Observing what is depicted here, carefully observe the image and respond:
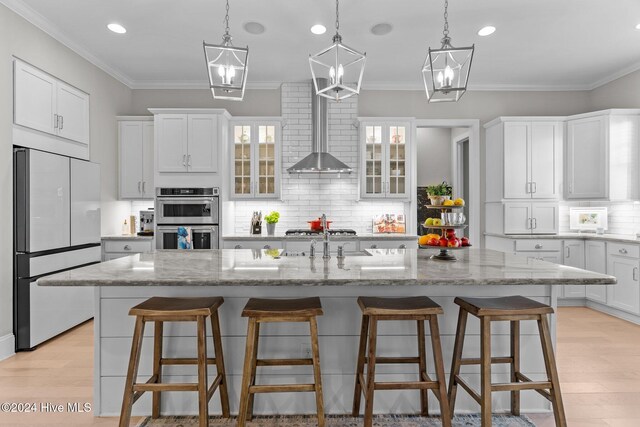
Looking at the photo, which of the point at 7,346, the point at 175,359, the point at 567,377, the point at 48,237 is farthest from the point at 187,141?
the point at 567,377

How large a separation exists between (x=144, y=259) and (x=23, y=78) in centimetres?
229

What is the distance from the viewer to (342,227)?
553 centimetres

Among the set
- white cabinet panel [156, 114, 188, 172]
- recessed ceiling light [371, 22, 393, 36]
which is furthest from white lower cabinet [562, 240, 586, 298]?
white cabinet panel [156, 114, 188, 172]

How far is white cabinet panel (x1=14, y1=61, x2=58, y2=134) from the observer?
3459mm

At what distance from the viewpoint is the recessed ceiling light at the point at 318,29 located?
12.4 feet

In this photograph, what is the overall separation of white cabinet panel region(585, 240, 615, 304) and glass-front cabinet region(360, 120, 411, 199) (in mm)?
2344

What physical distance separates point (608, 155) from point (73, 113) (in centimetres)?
624

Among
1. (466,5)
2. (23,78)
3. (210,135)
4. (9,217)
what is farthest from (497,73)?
(9,217)

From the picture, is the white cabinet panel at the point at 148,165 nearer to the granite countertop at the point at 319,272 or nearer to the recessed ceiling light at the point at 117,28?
the recessed ceiling light at the point at 117,28

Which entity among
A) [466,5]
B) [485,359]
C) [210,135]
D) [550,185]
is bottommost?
[485,359]

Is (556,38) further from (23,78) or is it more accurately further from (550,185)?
(23,78)

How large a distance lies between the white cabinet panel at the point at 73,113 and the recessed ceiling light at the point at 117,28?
80cm

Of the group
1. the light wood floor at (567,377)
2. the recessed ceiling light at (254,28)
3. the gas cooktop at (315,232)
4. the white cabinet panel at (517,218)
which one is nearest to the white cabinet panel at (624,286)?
the light wood floor at (567,377)

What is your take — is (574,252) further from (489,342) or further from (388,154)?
(489,342)
